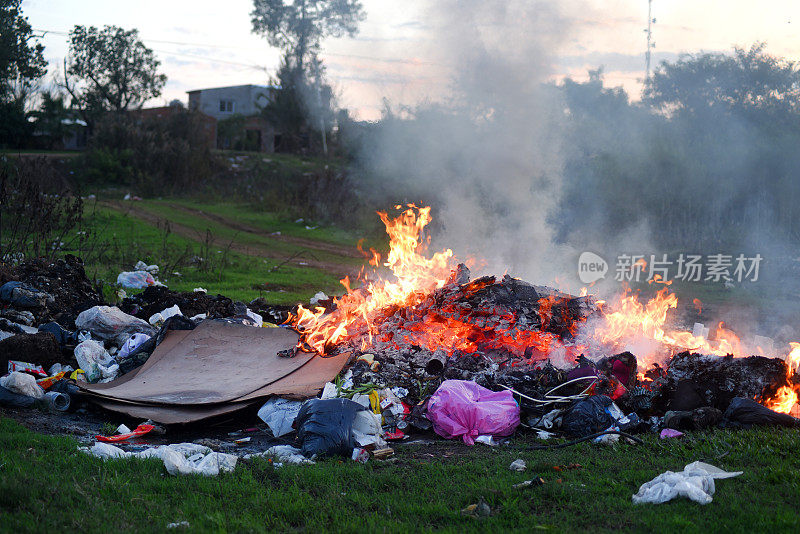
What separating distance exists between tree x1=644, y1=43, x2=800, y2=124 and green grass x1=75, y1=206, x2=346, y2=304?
8.62 metres

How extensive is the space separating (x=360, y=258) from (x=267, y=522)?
13.1 metres

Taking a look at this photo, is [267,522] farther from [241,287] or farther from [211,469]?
[241,287]

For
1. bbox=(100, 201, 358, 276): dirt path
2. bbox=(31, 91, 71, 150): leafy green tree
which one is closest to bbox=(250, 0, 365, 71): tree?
bbox=(100, 201, 358, 276): dirt path

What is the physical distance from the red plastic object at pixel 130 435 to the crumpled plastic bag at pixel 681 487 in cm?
375

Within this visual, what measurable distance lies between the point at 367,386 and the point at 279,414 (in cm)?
82


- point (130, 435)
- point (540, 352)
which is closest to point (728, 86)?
point (540, 352)

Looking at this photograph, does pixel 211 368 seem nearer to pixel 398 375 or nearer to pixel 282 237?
pixel 398 375

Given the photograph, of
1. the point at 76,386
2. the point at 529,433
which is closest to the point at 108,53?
the point at 76,386

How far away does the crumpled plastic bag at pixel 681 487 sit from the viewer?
12.1ft

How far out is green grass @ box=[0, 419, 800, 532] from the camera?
11.3ft

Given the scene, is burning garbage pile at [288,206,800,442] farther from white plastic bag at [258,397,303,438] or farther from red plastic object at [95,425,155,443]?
red plastic object at [95,425,155,443]

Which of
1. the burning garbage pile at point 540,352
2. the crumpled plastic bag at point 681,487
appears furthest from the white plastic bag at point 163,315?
the crumpled plastic bag at point 681,487

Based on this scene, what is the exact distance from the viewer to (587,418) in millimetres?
5246

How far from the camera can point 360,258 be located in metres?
16.5
